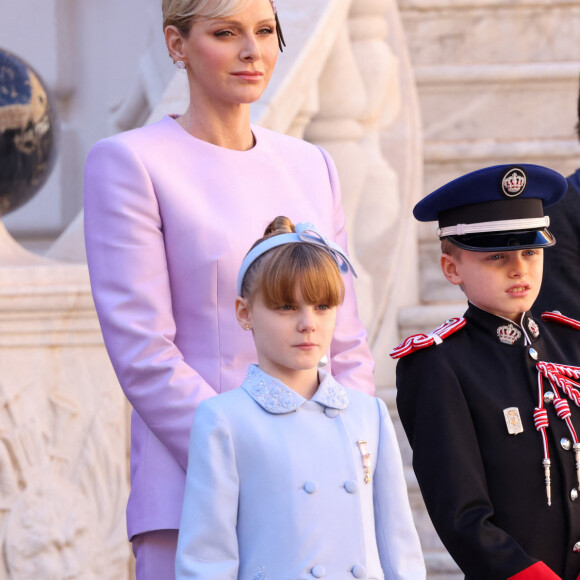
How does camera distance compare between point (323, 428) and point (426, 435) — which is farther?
point (426, 435)

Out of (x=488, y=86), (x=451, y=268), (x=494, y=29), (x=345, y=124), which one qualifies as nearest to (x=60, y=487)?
(x=451, y=268)

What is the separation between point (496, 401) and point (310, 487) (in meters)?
0.49

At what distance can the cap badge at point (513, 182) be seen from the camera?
2.31 meters

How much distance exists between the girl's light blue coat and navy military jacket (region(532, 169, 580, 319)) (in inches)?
36.8

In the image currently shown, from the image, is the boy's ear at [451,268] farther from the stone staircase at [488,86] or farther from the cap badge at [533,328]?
the stone staircase at [488,86]

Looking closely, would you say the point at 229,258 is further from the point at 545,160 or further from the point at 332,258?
the point at 545,160

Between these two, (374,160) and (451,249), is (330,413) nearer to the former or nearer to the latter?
(451,249)

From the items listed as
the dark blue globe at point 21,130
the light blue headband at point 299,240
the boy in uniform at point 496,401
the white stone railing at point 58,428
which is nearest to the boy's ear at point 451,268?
the boy in uniform at point 496,401

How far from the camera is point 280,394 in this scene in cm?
191

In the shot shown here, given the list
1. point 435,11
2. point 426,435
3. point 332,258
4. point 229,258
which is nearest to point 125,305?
point 229,258

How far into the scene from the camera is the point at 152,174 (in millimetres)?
2098

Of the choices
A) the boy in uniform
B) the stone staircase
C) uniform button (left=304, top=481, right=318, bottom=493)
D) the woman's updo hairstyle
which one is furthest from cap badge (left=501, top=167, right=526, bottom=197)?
the stone staircase

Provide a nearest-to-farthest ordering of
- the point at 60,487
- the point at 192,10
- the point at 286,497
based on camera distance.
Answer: the point at 286,497, the point at 192,10, the point at 60,487

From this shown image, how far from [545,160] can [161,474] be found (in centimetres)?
301
